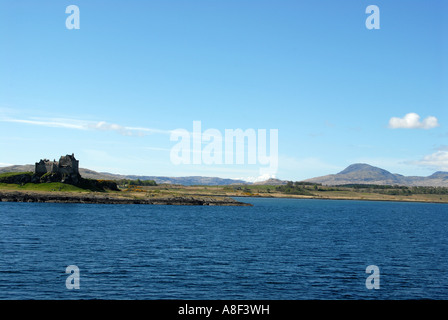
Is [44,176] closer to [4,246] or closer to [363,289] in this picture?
[4,246]

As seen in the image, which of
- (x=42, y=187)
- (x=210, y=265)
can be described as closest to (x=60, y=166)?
(x=42, y=187)

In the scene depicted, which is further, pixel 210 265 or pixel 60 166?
pixel 60 166

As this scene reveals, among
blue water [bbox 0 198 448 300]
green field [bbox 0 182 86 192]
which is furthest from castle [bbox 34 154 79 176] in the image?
blue water [bbox 0 198 448 300]

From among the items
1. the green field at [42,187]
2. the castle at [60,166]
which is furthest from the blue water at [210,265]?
the castle at [60,166]

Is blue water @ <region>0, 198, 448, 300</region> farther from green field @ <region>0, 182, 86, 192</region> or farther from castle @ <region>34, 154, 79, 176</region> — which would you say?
castle @ <region>34, 154, 79, 176</region>

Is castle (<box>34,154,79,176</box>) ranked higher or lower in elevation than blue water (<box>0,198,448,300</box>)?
higher

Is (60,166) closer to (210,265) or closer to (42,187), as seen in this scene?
(42,187)

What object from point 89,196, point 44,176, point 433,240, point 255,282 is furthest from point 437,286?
point 44,176

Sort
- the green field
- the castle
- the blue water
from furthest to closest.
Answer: the castle, the green field, the blue water

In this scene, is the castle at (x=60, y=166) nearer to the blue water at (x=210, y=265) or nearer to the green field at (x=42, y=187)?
the green field at (x=42, y=187)

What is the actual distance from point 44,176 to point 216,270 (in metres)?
163

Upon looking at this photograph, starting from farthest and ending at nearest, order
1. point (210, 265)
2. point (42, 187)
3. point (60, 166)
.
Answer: point (60, 166) < point (42, 187) < point (210, 265)
